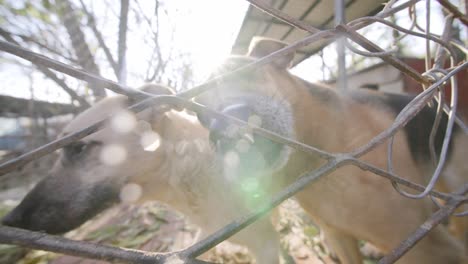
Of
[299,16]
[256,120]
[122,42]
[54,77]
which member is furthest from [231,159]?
[299,16]

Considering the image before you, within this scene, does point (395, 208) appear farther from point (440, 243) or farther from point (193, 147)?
point (193, 147)

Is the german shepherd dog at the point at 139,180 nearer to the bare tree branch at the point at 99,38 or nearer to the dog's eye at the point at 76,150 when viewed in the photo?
the dog's eye at the point at 76,150

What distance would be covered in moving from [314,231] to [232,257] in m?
1.38

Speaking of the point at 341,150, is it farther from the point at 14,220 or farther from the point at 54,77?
the point at 54,77

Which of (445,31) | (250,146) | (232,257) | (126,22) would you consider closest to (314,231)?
(232,257)

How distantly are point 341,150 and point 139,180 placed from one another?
5.39 ft

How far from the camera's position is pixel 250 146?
5.29 feet

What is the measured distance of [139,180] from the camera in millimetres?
2209

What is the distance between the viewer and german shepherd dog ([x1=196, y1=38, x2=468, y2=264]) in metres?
1.68

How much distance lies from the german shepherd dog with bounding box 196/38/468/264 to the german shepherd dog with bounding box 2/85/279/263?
461 mm

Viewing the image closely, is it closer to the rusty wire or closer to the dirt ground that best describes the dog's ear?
the rusty wire

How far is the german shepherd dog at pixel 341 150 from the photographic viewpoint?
1.68 m

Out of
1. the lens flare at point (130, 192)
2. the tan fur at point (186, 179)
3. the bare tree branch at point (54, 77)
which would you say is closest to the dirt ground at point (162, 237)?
the lens flare at point (130, 192)

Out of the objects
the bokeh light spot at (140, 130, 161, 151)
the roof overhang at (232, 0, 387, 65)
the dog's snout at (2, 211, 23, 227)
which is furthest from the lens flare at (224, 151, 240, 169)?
the roof overhang at (232, 0, 387, 65)
